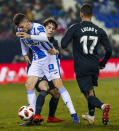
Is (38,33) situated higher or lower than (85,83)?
higher

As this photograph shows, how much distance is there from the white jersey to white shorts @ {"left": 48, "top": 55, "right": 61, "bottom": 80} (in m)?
0.20

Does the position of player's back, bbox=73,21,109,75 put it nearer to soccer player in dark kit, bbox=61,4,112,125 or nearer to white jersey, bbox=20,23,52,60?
soccer player in dark kit, bbox=61,4,112,125

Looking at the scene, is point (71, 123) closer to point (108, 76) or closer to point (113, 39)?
point (108, 76)

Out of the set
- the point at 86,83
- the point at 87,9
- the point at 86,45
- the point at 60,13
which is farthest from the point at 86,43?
the point at 60,13

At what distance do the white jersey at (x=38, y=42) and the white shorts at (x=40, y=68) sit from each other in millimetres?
78

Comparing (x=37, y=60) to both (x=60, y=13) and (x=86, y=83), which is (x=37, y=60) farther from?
(x=60, y=13)

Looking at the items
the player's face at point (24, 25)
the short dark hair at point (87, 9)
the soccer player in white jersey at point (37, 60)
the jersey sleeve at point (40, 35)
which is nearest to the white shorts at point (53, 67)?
the soccer player in white jersey at point (37, 60)

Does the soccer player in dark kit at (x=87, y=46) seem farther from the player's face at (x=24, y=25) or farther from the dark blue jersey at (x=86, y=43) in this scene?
the player's face at (x=24, y=25)

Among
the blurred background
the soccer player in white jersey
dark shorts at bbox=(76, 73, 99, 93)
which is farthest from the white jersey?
the blurred background

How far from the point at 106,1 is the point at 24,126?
1810cm

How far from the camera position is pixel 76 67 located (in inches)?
270

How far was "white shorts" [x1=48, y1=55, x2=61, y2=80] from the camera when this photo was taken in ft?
24.4

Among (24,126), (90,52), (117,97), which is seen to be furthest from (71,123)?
(117,97)

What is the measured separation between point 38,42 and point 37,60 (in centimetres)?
35
